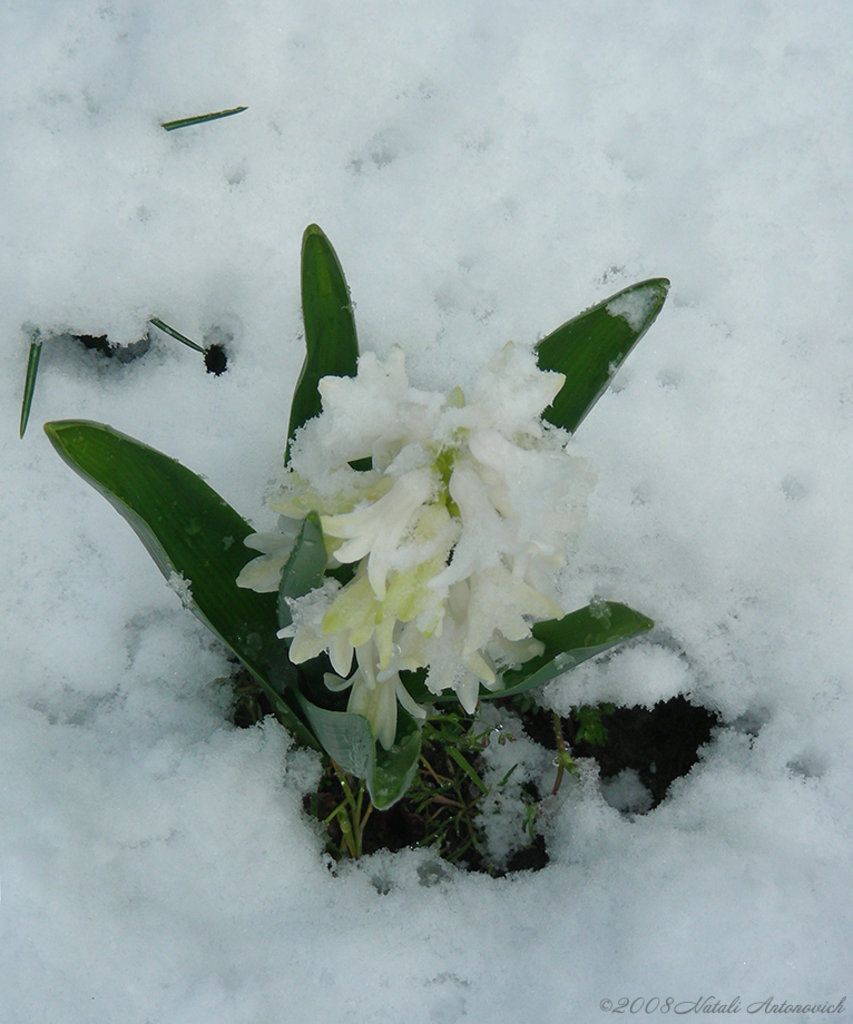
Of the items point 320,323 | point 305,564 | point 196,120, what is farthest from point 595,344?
point 196,120

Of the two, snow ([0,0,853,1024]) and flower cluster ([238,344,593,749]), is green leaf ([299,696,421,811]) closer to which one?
flower cluster ([238,344,593,749])

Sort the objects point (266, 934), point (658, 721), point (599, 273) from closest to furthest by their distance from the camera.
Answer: point (266, 934) < point (658, 721) < point (599, 273)

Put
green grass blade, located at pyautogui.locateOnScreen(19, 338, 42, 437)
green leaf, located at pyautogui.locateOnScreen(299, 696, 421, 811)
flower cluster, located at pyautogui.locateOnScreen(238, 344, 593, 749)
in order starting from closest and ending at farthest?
flower cluster, located at pyautogui.locateOnScreen(238, 344, 593, 749)
green leaf, located at pyautogui.locateOnScreen(299, 696, 421, 811)
green grass blade, located at pyautogui.locateOnScreen(19, 338, 42, 437)

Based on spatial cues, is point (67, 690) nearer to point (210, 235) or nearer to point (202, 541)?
point (202, 541)

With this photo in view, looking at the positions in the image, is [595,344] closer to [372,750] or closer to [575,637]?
[575,637]

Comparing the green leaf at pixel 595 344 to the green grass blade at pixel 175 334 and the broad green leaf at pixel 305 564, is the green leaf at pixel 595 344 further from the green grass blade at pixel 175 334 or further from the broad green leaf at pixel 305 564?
the green grass blade at pixel 175 334

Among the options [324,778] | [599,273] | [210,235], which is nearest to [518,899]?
[324,778]

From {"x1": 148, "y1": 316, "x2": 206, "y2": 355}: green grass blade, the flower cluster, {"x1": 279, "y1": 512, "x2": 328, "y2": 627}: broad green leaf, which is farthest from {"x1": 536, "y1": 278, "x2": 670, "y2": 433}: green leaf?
{"x1": 148, "y1": 316, "x2": 206, "y2": 355}: green grass blade
